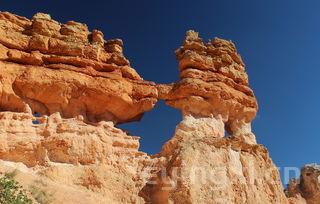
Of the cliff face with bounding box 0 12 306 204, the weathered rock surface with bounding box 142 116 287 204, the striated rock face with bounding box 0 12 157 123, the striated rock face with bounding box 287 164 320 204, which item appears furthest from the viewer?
the striated rock face with bounding box 287 164 320 204

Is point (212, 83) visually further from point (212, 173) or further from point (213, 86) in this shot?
point (212, 173)

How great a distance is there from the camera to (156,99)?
2725cm

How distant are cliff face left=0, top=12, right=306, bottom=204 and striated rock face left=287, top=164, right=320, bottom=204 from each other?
715 cm

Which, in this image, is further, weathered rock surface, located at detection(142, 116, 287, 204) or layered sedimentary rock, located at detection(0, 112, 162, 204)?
weathered rock surface, located at detection(142, 116, 287, 204)

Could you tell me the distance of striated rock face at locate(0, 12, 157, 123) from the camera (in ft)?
79.7

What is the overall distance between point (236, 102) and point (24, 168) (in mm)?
13312

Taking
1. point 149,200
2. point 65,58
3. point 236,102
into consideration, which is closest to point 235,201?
point 149,200

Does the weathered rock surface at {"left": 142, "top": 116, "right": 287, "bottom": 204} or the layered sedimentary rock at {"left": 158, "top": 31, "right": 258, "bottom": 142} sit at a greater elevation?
the layered sedimentary rock at {"left": 158, "top": 31, "right": 258, "bottom": 142}

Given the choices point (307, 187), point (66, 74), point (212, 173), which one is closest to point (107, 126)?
point (66, 74)

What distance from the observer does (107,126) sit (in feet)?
82.1

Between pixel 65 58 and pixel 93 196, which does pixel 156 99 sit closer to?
pixel 65 58

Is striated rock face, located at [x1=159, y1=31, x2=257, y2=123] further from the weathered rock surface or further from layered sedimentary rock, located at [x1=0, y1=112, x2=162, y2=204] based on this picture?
layered sedimentary rock, located at [x1=0, y1=112, x2=162, y2=204]

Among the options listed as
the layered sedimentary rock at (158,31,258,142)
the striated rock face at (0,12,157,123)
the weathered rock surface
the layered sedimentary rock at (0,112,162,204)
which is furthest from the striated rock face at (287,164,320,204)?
the layered sedimentary rock at (0,112,162,204)

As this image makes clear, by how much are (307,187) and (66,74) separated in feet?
61.4
